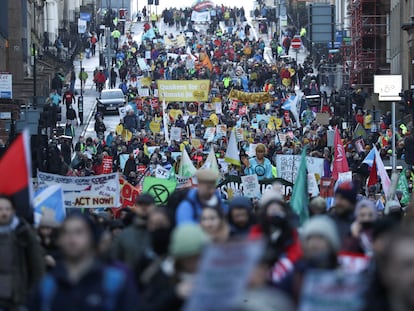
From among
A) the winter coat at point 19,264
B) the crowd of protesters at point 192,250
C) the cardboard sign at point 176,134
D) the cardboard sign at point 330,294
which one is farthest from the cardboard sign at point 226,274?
the cardboard sign at point 176,134

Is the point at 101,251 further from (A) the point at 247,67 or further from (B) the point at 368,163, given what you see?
(A) the point at 247,67

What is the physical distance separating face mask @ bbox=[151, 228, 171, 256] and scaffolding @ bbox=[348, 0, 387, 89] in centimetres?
5396

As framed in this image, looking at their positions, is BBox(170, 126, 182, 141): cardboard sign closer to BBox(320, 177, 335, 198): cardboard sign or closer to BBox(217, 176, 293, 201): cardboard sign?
BBox(217, 176, 293, 201): cardboard sign

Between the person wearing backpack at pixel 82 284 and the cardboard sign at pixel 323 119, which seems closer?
the person wearing backpack at pixel 82 284

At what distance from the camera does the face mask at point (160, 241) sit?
10.7 m

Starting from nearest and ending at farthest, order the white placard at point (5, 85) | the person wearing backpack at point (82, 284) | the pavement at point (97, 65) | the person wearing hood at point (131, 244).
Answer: the person wearing backpack at point (82, 284) → the person wearing hood at point (131, 244) → the white placard at point (5, 85) → the pavement at point (97, 65)

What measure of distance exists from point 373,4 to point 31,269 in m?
55.0

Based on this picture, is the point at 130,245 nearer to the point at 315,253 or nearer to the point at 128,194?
the point at 315,253

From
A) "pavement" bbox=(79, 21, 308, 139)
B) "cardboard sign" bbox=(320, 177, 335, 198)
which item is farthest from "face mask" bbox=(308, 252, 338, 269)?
"pavement" bbox=(79, 21, 308, 139)

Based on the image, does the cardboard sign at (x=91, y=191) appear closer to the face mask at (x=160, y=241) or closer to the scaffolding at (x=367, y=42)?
the face mask at (x=160, y=241)

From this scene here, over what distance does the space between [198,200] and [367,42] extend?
53889 millimetres

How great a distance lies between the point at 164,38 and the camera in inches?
3506

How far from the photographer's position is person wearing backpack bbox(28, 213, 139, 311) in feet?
29.3

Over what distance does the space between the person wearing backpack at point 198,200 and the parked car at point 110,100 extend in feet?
163
